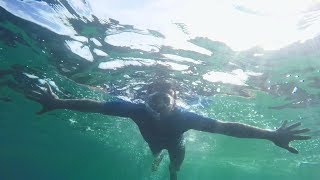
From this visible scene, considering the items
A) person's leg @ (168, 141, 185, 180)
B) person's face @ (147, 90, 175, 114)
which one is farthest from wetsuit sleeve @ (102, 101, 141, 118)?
person's leg @ (168, 141, 185, 180)

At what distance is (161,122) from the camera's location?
1044 cm

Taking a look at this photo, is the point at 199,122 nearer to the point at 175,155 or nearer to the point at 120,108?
the point at 175,155

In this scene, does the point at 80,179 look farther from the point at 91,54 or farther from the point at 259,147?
the point at 91,54

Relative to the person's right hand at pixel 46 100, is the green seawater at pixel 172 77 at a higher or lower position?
higher

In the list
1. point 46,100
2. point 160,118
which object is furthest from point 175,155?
point 46,100

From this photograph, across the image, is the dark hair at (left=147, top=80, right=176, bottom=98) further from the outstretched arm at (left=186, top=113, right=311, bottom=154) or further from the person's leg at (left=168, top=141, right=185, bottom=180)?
the outstretched arm at (left=186, top=113, right=311, bottom=154)

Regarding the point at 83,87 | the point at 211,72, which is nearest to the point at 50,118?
the point at 83,87

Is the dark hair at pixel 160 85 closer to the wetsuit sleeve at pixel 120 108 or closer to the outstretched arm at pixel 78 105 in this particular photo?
the wetsuit sleeve at pixel 120 108

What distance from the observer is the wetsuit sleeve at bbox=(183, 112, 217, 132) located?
9.40 meters

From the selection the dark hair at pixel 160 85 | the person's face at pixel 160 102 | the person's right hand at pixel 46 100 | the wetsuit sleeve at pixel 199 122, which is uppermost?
the dark hair at pixel 160 85

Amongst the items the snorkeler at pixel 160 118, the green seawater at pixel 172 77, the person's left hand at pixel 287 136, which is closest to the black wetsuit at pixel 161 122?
the snorkeler at pixel 160 118

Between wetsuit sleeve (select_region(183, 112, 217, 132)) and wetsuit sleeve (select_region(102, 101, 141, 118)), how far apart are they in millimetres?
1567

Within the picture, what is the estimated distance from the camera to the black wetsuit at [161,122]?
9.87 meters

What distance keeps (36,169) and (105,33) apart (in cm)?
9110
